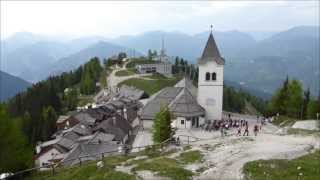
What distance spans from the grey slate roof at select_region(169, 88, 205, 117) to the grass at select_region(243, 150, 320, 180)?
94.3 ft

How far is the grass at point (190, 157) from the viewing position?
3490cm

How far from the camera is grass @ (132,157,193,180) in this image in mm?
30438

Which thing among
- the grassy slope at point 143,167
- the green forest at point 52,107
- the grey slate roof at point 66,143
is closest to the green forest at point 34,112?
the green forest at point 52,107

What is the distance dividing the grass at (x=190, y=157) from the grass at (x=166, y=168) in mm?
896

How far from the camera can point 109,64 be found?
187m

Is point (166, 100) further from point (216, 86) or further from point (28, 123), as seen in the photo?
point (28, 123)

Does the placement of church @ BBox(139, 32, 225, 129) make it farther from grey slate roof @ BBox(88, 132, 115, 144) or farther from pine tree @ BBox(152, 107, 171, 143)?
A: pine tree @ BBox(152, 107, 171, 143)

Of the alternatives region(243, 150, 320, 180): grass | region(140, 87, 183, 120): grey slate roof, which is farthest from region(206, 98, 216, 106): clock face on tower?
region(243, 150, 320, 180): grass

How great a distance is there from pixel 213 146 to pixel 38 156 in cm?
3978

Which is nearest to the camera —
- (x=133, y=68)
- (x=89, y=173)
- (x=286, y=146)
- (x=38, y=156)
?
(x=89, y=173)

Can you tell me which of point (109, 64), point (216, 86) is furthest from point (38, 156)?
point (109, 64)

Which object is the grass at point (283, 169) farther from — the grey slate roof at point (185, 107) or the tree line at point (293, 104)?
the tree line at point (293, 104)

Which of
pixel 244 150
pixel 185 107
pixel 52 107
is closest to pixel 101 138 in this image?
pixel 185 107

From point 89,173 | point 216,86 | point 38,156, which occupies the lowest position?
point 38,156
